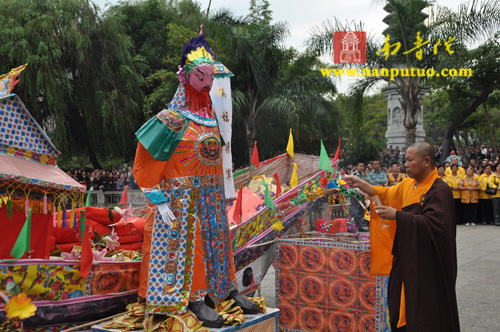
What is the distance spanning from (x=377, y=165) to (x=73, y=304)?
8850mm

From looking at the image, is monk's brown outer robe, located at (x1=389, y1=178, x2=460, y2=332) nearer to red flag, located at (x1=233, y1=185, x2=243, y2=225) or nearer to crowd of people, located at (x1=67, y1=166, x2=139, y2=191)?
red flag, located at (x1=233, y1=185, x2=243, y2=225)

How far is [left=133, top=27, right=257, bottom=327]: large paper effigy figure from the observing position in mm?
3758

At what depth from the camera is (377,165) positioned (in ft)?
38.3

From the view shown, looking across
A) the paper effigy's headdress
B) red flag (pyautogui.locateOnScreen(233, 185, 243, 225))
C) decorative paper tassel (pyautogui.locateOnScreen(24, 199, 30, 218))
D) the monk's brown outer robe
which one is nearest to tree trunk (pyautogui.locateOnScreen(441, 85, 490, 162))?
red flag (pyautogui.locateOnScreen(233, 185, 243, 225))

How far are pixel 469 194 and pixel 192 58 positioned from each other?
1175cm

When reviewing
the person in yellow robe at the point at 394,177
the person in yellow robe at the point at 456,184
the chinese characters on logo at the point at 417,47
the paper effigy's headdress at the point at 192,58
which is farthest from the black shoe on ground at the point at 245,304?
the chinese characters on logo at the point at 417,47

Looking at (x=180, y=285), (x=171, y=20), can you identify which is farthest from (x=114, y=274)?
(x=171, y=20)

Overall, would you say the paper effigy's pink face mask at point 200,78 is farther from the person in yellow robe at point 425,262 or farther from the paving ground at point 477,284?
the paving ground at point 477,284

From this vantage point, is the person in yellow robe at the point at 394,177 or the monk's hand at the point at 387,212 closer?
the monk's hand at the point at 387,212

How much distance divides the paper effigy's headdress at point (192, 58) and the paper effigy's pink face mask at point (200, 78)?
0.04 meters

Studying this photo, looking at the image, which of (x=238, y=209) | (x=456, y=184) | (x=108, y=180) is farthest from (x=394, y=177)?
(x=108, y=180)

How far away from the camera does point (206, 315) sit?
12.3 ft

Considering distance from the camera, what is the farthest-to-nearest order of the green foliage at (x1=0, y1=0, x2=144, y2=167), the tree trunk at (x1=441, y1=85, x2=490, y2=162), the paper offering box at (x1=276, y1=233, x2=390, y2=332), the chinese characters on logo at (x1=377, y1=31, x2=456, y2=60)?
the tree trunk at (x1=441, y1=85, x2=490, y2=162) → the green foliage at (x1=0, y1=0, x2=144, y2=167) → the chinese characters on logo at (x1=377, y1=31, x2=456, y2=60) → the paper offering box at (x1=276, y1=233, x2=390, y2=332)

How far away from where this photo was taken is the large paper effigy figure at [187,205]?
3.76 metres
